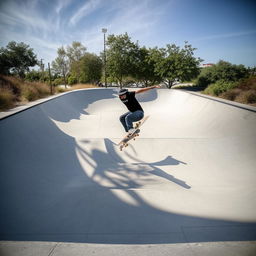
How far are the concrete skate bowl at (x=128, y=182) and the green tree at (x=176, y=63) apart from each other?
60.3 feet

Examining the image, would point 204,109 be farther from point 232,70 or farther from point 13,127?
point 232,70

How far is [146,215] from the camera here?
2.73 m

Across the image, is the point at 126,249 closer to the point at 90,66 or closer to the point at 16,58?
the point at 90,66

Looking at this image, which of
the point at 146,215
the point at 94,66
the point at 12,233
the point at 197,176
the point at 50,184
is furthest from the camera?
the point at 94,66

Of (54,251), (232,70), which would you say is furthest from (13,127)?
(232,70)

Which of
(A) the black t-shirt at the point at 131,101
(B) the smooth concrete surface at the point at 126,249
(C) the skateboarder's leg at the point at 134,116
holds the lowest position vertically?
(B) the smooth concrete surface at the point at 126,249

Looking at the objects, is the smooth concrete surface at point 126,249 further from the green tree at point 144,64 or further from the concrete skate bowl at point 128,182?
the green tree at point 144,64

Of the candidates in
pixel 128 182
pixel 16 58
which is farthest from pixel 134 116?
pixel 16 58

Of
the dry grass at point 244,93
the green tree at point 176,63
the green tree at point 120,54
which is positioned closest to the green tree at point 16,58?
the green tree at point 120,54

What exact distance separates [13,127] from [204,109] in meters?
8.32

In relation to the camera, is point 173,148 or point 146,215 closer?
point 146,215

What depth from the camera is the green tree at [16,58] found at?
3131 centimetres

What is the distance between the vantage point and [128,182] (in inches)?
153

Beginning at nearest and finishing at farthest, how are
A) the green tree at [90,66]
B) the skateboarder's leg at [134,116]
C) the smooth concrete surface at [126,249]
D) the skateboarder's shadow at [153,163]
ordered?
the smooth concrete surface at [126,249] < the skateboarder's shadow at [153,163] < the skateboarder's leg at [134,116] < the green tree at [90,66]
